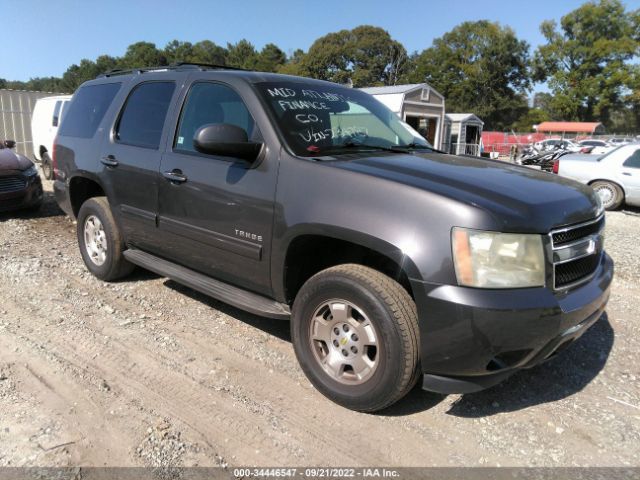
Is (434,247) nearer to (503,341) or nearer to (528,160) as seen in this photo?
(503,341)

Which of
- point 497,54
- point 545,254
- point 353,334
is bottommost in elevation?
point 353,334

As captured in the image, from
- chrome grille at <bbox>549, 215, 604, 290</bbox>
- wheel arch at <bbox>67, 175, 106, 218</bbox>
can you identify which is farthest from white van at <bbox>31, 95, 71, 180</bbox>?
chrome grille at <bbox>549, 215, 604, 290</bbox>

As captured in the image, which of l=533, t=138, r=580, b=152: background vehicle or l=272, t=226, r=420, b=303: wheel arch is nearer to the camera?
l=272, t=226, r=420, b=303: wheel arch

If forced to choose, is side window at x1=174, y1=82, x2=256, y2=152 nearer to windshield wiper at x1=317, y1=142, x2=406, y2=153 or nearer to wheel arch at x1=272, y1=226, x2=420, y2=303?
windshield wiper at x1=317, y1=142, x2=406, y2=153

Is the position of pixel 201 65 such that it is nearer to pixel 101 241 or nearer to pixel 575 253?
pixel 101 241

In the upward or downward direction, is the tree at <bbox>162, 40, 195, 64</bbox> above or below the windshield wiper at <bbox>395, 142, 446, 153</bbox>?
above

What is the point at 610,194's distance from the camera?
10570 mm

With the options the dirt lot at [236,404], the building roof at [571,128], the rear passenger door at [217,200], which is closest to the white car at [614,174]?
the dirt lot at [236,404]

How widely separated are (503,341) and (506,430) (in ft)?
2.36

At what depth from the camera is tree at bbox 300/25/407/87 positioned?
235 feet

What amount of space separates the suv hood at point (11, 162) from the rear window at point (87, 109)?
3015 millimetres

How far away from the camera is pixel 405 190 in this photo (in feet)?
8.33

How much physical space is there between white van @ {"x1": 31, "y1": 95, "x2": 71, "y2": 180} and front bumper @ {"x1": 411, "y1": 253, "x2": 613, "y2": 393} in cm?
1292

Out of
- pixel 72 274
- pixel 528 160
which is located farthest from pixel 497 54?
pixel 72 274
